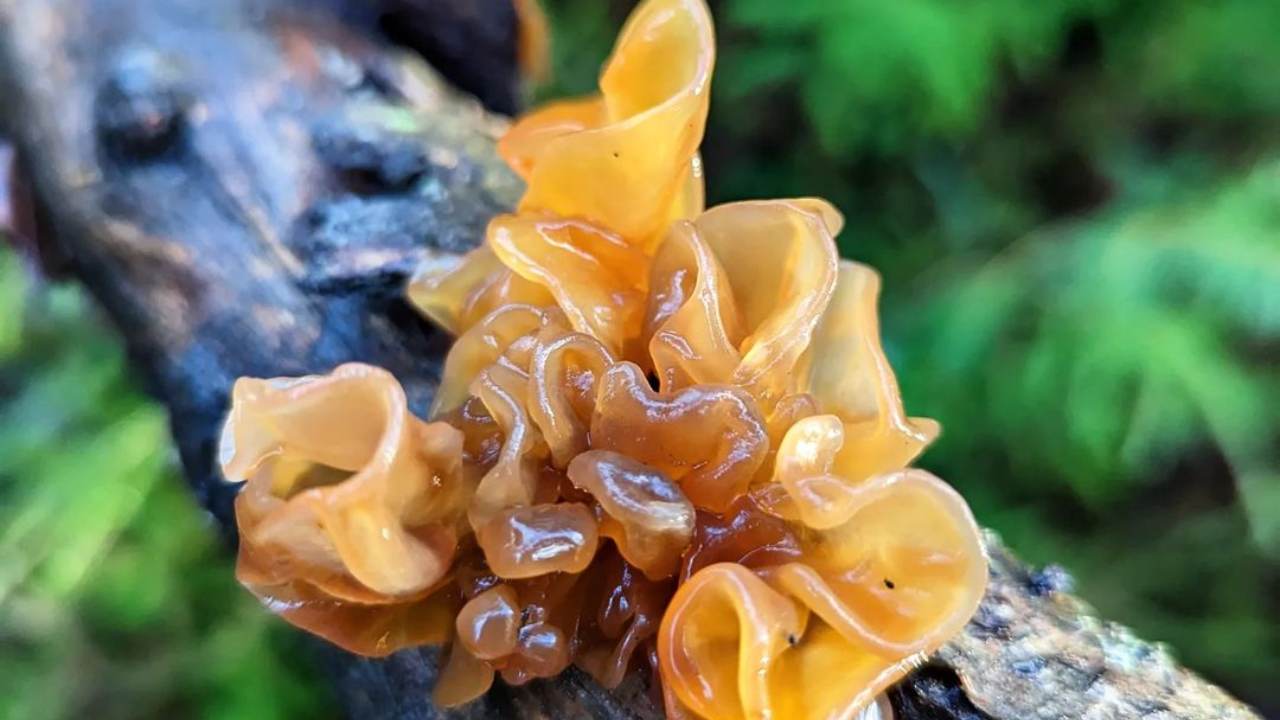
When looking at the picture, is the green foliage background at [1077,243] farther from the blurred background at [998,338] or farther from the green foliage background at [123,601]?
the green foliage background at [123,601]

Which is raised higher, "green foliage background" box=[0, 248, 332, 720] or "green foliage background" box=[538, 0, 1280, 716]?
"green foliage background" box=[538, 0, 1280, 716]

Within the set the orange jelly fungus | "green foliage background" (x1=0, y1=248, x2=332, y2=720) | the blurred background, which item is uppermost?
the orange jelly fungus

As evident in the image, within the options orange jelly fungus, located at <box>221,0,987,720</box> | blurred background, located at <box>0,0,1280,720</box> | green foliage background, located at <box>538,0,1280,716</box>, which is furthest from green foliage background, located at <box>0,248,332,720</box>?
green foliage background, located at <box>538,0,1280,716</box>

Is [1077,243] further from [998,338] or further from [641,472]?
[641,472]

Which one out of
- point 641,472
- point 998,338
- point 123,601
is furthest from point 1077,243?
point 123,601

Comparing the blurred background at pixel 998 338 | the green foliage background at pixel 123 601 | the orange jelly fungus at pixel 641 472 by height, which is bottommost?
the green foliage background at pixel 123 601

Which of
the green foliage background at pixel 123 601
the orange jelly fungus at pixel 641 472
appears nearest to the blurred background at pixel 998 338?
the green foliage background at pixel 123 601

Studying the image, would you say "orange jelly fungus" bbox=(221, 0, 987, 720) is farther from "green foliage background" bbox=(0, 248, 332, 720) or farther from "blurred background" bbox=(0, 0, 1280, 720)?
"green foliage background" bbox=(0, 248, 332, 720)
